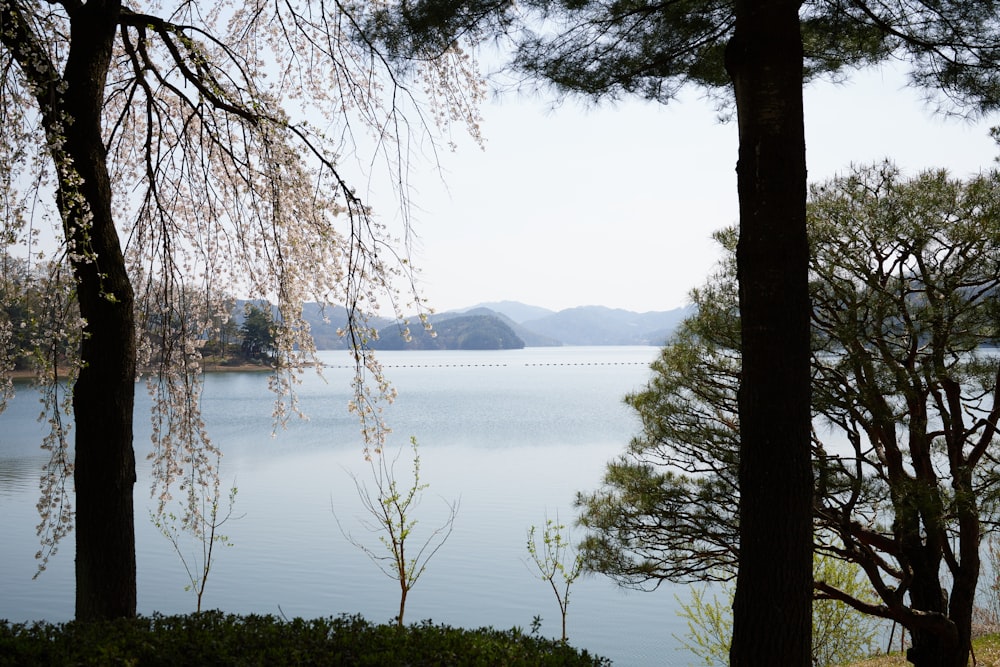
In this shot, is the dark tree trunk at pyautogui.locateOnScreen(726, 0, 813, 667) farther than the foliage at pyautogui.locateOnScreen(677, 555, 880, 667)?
No

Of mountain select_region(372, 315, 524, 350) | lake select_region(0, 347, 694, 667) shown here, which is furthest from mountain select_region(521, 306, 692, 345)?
lake select_region(0, 347, 694, 667)

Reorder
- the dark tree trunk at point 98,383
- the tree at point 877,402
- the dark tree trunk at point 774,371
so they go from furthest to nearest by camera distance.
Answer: the tree at point 877,402
the dark tree trunk at point 98,383
the dark tree trunk at point 774,371

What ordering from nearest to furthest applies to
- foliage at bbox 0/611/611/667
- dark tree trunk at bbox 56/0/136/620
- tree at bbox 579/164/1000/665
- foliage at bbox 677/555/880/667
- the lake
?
foliage at bbox 0/611/611/667 → dark tree trunk at bbox 56/0/136/620 → tree at bbox 579/164/1000/665 → foliage at bbox 677/555/880/667 → the lake

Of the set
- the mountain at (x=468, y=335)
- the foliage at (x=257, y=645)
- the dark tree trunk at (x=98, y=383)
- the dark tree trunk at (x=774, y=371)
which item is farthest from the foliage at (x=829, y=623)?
the mountain at (x=468, y=335)

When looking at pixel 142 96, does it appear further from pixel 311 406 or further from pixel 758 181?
pixel 311 406

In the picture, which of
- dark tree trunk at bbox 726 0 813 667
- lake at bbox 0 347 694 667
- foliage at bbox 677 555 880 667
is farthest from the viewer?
lake at bbox 0 347 694 667

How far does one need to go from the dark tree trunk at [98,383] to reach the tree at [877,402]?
2965 millimetres

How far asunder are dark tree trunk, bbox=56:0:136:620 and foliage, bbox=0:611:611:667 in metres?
0.49

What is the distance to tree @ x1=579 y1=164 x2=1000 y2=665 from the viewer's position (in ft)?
14.4

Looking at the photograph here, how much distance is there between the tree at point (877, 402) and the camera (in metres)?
4.39

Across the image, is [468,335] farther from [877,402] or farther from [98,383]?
[98,383]

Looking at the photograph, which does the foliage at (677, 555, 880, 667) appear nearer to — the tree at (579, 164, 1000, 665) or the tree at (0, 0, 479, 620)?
the tree at (579, 164, 1000, 665)

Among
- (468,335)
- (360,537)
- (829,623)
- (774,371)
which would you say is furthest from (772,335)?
(468,335)

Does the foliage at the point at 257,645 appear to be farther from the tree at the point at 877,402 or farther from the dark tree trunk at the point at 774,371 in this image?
the tree at the point at 877,402
